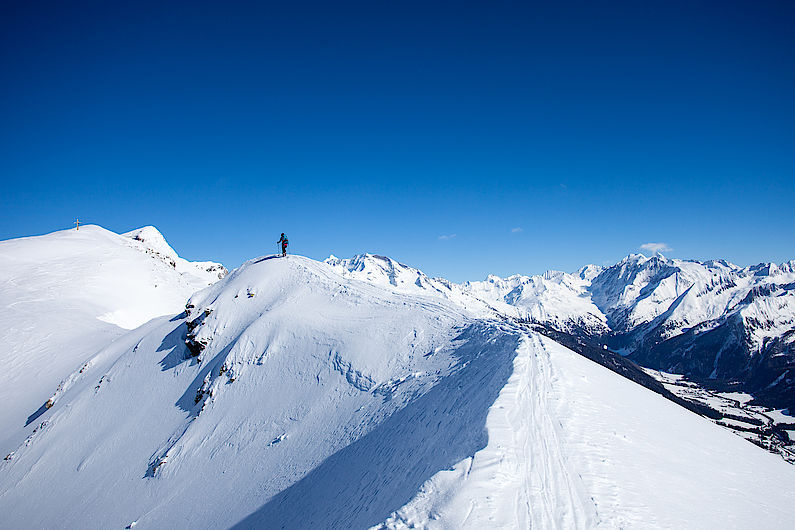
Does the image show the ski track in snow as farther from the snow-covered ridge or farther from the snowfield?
the snow-covered ridge

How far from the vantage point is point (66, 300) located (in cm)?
6350

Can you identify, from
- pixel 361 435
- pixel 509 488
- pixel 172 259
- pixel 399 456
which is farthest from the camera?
pixel 172 259

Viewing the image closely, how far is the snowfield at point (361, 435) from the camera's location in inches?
448

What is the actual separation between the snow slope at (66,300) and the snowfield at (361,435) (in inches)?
297

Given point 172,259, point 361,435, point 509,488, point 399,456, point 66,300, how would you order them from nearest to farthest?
point 509,488 < point 399,456 < point 361,435 < point 66,300 < point 172,259

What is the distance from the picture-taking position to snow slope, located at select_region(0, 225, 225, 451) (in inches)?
1822

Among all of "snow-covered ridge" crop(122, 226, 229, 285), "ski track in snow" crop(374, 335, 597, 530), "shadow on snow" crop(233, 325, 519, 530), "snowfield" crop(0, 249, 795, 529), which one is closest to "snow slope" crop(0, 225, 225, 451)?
"snow-covered ridge" crop(122, 226, 229, 285)

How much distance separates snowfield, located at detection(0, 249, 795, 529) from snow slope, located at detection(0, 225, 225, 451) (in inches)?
297

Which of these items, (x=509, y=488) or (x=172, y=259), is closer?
(x=509, y=488)

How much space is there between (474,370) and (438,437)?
6.06 m

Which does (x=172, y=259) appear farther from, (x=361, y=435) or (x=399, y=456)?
(x=399, y=456)

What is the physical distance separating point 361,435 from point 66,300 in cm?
6954

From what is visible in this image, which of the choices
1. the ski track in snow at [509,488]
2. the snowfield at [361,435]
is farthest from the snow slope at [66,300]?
the ski track in snow at [509,488]

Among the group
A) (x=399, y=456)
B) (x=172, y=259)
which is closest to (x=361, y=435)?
(x=399, y=456)
